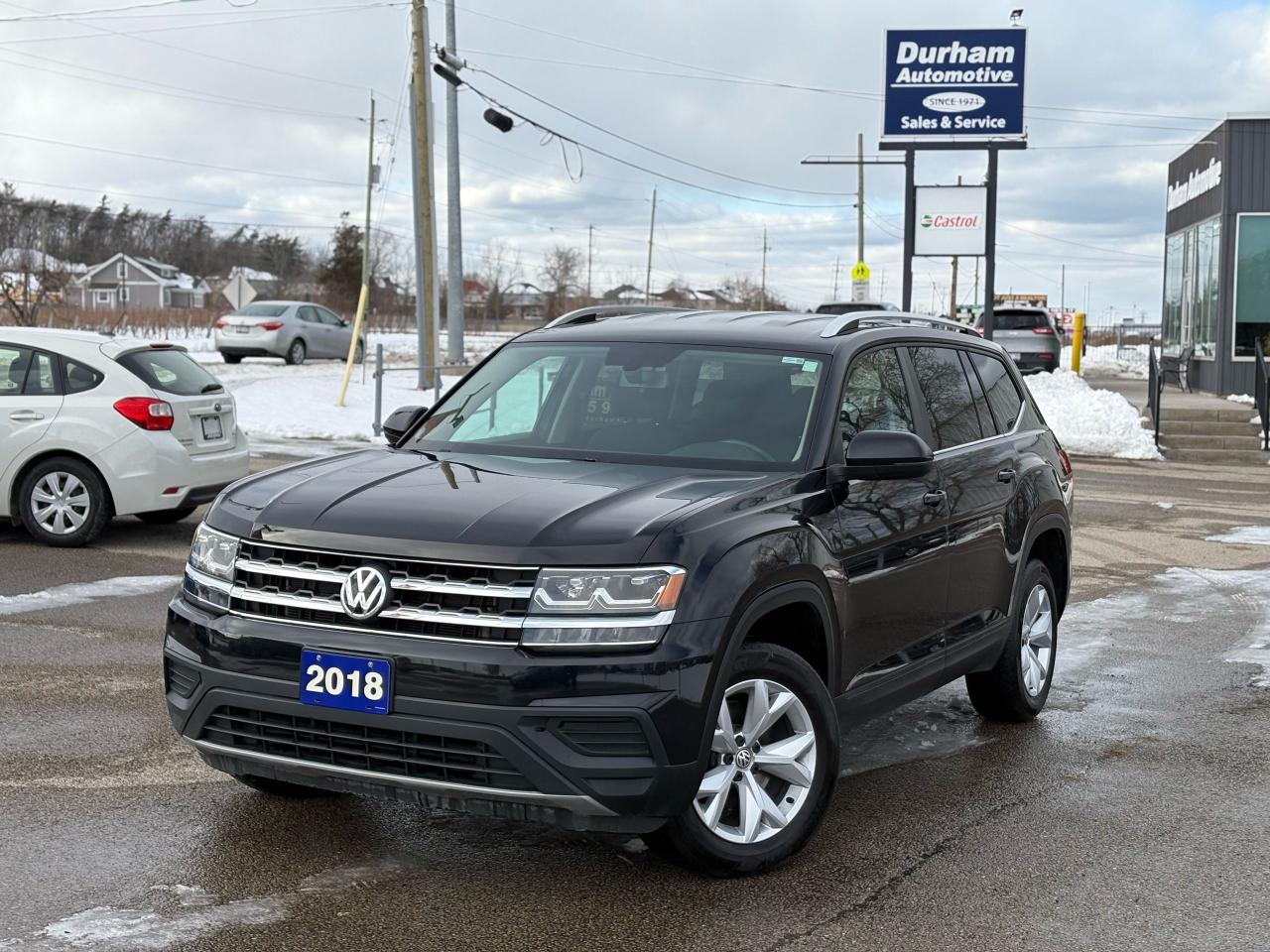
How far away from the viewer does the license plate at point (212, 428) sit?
11102 millimetres

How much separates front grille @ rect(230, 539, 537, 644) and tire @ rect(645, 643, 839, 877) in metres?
0.71

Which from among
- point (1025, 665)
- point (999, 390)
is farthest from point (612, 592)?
point (999, 390)

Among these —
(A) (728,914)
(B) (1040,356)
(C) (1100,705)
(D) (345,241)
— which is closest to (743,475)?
(A) (728,914)

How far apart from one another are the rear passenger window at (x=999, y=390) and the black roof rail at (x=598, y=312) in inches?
56.8

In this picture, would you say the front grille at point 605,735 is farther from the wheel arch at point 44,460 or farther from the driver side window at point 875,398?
the wheel arch at point 44,460

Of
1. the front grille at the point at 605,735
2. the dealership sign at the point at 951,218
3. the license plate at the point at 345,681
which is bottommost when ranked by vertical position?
the front grille at the point at 605,735

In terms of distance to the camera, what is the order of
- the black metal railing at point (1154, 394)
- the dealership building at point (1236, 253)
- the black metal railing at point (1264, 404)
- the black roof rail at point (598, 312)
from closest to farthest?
the black roof rail at point (598, 312) < the black metal railing at point (1264, 404) < the black metal railing at point (1154, 394) < the dealership building at point (1236, 253)

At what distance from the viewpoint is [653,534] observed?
13.7ft

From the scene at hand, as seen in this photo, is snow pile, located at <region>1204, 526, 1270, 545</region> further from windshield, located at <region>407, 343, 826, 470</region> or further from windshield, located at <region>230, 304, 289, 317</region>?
windshield, located at <region>230, 304, 289, 317</region>

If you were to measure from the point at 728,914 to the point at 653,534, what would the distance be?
114cm

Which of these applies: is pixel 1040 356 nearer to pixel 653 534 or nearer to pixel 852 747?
pixel 852 747

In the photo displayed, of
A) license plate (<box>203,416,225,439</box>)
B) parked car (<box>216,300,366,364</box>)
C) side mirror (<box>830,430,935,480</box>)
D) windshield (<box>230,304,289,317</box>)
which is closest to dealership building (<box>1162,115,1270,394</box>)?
parked car (<box>216,300,366,364</box>)

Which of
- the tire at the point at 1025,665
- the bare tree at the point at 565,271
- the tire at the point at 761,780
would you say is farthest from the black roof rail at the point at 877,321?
the bare tree at the point at 565,271

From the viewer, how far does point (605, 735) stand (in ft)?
13.3
